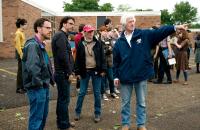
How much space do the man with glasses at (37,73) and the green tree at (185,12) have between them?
75193 mm

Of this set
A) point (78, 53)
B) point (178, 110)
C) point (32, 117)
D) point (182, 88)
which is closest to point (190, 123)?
point (178, 110)

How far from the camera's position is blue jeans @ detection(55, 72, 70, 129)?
730 centimetres

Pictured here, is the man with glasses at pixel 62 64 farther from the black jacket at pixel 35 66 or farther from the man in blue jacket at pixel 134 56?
the black jacket at pixel 35 66

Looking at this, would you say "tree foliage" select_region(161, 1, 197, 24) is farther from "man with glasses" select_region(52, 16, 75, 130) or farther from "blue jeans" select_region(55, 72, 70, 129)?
"blue jeans" select_region(55, 72, 70, 129)

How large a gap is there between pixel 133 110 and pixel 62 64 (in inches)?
104

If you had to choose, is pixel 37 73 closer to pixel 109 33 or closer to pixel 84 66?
pixel 84 66

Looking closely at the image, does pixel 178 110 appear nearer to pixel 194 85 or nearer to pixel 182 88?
pixel 182 88

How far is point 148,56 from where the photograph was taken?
719 centimetres

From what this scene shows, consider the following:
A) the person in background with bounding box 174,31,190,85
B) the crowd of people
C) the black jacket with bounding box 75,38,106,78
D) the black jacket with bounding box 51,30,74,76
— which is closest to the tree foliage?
the person in background with bounding box 174,31,190,85

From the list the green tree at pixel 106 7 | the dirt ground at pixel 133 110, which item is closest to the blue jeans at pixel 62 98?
the dirt ground at pixel 133 110

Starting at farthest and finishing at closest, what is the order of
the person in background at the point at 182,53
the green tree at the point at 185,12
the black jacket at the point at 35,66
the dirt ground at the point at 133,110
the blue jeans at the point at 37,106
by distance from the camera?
the green tree at the point at 185,12, the person in background at the point at 182,53, the dirt ground at the point at 133,110, the blue jeans at the point at 37,106, the black jacket at the point at 35,66

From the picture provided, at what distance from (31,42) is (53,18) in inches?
1256

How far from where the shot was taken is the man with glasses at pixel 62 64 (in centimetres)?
725

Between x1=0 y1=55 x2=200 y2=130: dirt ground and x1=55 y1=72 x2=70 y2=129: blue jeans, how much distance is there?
29 centimetres
